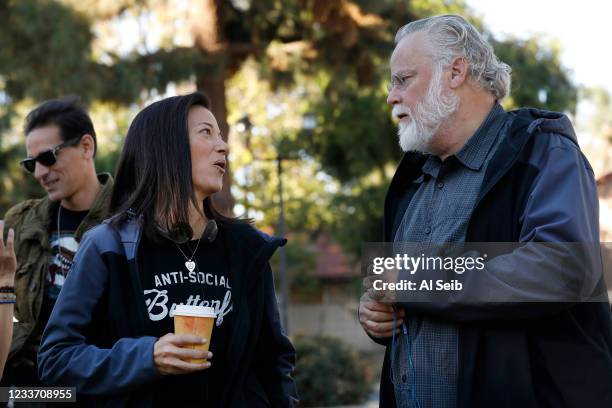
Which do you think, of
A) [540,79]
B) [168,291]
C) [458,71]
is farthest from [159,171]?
[540,79]

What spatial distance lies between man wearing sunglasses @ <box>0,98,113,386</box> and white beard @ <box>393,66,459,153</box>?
1544 millimetres

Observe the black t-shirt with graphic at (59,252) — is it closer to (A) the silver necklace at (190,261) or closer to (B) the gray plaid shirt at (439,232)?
(A) the silver necklace at (190,261)

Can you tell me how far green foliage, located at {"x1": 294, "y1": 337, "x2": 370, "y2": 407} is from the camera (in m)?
14.6

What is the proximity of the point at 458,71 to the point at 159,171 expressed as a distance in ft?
3.73

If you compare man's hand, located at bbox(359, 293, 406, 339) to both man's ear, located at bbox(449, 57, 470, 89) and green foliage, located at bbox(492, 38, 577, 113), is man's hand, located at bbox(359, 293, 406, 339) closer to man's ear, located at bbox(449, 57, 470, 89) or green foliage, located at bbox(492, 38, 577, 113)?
man's ear, located at bbox(449, 57, 470, 89)

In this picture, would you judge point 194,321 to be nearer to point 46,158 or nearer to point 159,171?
point 159,171

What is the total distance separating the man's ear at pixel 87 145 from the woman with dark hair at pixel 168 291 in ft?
3.83

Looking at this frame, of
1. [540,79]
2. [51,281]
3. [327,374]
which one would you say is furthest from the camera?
[540,79]

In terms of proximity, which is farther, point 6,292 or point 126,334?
point 6,292

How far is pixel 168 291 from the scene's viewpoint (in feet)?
9.96

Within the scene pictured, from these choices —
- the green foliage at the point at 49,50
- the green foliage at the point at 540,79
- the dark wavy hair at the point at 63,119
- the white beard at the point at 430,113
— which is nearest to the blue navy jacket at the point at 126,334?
the white beard at the point at 430,113

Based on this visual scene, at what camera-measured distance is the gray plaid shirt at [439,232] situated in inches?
115

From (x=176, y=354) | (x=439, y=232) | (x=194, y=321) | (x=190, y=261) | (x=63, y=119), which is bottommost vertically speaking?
(x=176, y=354)

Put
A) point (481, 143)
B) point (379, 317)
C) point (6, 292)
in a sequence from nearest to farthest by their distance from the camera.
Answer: point (379, 317) < point (481, 143) < point (6, 292)
